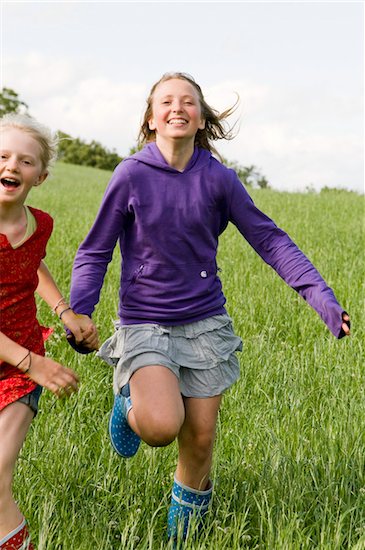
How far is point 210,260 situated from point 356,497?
124 cm

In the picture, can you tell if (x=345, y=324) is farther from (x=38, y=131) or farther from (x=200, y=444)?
(x=38, y=131)

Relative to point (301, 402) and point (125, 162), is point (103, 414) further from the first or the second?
point (125, 162)

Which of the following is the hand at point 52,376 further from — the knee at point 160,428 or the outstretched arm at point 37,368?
the knee at point 160,428

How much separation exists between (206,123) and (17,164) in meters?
1.20

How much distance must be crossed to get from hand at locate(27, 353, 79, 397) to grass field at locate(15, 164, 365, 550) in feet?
1.46

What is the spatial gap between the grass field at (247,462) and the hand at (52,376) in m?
0.45

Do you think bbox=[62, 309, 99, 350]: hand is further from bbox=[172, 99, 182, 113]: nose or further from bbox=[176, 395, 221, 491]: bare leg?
bbox=[172, 99, 182, 113]: nose

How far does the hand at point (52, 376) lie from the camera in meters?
2.92

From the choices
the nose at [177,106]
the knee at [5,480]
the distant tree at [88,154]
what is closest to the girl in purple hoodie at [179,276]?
the nose at [177,106]

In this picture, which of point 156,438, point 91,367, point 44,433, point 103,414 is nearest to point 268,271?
point 91,367

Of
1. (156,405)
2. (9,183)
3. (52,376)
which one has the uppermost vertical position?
(9,183)

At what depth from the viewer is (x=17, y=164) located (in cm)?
309

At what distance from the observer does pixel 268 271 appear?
26.8 feet

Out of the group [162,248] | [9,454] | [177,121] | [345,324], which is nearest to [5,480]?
[9,454]
